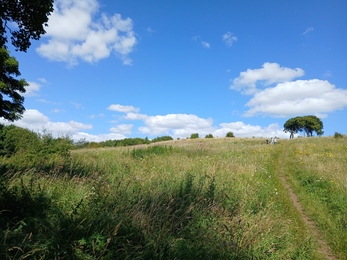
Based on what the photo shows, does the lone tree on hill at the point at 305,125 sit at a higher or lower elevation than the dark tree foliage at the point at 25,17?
higher

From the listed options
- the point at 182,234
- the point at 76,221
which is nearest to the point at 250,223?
the point at 182,234

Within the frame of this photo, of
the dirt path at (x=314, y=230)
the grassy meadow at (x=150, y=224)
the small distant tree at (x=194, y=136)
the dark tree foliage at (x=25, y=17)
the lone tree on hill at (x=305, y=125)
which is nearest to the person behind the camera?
the grassy meadow at (x=150, y=224)

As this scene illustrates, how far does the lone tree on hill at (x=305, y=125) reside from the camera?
90062 mm

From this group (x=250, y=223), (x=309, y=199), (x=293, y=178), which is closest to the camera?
(x=250, y=223)

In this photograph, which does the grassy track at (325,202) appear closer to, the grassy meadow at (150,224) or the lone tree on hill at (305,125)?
the grassy meadow at (150,224)

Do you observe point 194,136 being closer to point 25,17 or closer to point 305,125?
point 305,125

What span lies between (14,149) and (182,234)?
50.2ft

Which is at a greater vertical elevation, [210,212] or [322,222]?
[210,212]

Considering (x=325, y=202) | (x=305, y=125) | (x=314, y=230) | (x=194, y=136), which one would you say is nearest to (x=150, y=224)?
(x=314, y=230)

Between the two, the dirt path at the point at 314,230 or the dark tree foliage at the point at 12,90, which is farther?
the dark tree foliage at the point at 12,90

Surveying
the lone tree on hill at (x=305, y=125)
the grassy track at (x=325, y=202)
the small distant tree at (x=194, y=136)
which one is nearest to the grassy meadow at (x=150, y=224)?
the grassy track at (x=325, y=202)

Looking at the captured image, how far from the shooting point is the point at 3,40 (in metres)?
9.45

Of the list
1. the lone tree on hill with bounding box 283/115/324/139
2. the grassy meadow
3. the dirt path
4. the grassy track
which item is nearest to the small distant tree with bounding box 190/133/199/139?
the lone tree on hill with bounding box 283/115/324/139

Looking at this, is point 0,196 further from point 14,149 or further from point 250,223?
point 14,149
